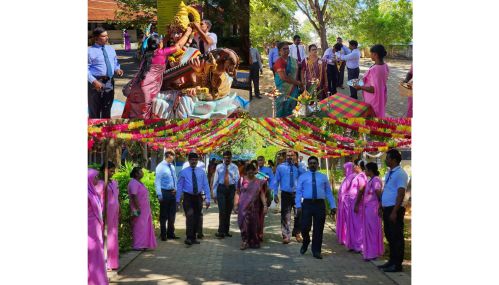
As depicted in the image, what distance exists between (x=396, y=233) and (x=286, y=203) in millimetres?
3299

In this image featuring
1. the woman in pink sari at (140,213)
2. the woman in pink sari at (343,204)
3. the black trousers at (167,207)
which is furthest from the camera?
Result: the black trousers at (167,207)

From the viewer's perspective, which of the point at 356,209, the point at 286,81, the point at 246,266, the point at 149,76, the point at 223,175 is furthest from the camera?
the point at 223,175

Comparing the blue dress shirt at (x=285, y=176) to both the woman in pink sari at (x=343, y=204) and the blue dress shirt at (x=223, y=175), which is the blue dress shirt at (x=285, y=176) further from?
the blue dress shirt at (x=223, y=175)

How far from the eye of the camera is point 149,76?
8188 millimetres

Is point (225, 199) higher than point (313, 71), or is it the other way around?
point (313, 71)

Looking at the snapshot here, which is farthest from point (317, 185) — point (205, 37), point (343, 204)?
point (205, 37)

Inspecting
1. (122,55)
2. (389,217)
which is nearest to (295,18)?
(122,55)

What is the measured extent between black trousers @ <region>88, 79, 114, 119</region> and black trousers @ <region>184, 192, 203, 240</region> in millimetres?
3607

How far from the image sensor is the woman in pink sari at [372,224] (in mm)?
10047

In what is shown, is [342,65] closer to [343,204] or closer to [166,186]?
[343,204]

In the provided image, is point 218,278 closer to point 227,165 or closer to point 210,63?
point 210,63

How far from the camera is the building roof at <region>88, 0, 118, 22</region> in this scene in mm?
7930

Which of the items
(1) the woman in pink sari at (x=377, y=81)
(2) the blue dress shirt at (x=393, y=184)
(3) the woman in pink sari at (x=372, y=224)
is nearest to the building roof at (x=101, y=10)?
(1) the woman in pink sari at (x=377, y=81)

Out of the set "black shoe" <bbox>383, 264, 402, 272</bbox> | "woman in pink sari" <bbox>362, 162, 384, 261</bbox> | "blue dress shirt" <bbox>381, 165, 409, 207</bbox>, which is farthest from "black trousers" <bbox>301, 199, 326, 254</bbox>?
"blue dress shirt" <bbox>381, 165, 409, 207</bbox>
